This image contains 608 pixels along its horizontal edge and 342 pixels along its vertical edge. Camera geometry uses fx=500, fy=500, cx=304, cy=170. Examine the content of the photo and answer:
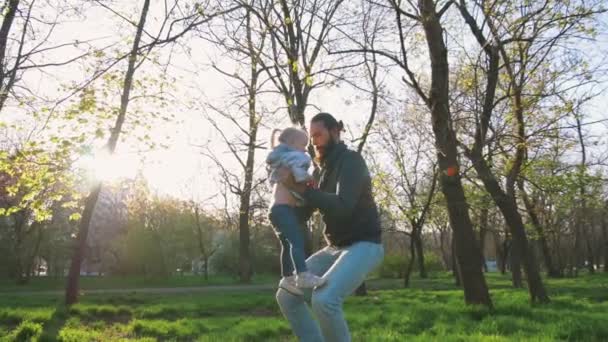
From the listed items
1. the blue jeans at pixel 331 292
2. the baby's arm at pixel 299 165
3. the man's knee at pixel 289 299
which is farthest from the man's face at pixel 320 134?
the man's knee at pixel 289 299

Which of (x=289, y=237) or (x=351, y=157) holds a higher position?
(x=351, y=157)

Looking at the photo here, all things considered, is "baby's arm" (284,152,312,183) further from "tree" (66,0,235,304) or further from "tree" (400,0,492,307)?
"tree" (400,0,492,307)

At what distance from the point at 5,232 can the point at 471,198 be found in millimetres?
30388

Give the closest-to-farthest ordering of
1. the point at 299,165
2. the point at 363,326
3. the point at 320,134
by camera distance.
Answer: the point at 299,165 → the point at 320,134 → the point at 363,326

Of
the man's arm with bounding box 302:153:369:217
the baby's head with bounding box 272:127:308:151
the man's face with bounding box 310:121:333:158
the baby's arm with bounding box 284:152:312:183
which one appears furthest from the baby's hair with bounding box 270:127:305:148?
the man's arm with bounding box 302:153:369:217

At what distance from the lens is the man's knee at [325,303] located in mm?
3473

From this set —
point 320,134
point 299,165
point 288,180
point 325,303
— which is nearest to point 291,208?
point 288,180

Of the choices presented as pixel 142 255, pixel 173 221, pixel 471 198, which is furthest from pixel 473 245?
pixel 173 221

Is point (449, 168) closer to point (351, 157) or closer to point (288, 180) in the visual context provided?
point (351, 157)

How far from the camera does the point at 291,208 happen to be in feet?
12.8

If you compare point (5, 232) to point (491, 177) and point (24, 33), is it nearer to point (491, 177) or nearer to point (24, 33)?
point (24, 33)

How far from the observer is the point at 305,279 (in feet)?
11.8

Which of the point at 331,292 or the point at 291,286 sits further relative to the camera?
the point at 291,286

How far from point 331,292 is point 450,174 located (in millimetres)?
7571
